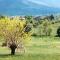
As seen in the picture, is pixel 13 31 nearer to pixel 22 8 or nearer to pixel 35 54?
pixel 35 54

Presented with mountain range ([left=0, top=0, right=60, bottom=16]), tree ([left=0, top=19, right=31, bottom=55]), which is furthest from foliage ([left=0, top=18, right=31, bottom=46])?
mountain range ([left=0, top=0, right=60, bottom=16])

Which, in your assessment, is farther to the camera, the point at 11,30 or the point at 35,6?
the point at 11,30

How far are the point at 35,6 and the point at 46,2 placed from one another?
28 centimetres

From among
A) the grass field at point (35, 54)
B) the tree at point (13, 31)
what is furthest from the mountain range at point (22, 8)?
the tree at point (13, 31)

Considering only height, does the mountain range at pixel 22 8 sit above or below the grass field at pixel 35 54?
above

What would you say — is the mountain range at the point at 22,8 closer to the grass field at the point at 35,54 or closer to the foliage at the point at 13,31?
the grass field at the point at 35,54

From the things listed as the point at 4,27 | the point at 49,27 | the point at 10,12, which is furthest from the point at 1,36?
the point at 49,27

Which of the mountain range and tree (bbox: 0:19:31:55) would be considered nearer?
the mountain range

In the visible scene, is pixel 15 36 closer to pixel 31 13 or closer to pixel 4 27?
pixel 4 27

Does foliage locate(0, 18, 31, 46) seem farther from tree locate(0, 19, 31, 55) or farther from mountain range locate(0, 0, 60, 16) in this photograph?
mountain range locate(0, 0, 60, 16)

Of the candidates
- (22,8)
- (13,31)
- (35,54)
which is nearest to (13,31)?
(13,31)

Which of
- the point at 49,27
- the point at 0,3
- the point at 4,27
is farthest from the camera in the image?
the point at 49,27

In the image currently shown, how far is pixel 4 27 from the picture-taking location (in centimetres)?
2742

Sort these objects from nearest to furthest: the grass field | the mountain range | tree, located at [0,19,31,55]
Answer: the mountain range, the grass field, tree, located at [0,19,31,55]
